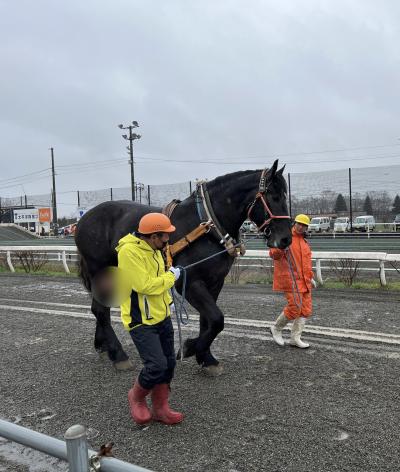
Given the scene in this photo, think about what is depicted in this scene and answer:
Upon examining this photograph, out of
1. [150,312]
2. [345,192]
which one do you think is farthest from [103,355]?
[345,192]

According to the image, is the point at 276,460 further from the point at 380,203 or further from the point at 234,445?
the point at 380,203

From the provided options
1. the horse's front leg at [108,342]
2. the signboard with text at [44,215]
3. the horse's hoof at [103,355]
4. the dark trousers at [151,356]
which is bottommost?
the horse's hoof at [103,355]

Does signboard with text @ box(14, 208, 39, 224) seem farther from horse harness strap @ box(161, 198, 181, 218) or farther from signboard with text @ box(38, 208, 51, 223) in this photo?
horse harness strap @ box(161, 198, 181, 218)

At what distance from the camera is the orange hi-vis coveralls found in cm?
569

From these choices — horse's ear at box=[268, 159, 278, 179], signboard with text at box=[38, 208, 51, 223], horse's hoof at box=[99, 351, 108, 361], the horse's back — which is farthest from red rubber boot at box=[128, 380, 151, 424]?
signboard with text at box=[38, 208, 51, 223]

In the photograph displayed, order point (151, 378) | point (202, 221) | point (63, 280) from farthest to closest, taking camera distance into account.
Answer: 1. point (63, 280)
2. point (202, 221)
3. point (151, 378)

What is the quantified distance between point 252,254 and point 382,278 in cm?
304

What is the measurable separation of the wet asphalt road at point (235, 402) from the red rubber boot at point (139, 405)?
8 cm

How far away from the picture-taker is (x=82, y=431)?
168 cm

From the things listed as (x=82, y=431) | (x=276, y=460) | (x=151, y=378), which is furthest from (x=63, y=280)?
(x=82, y=431)

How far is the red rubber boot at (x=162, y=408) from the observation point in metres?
3.66

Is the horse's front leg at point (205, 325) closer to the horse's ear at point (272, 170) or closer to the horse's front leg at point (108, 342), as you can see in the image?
the horse's front leg at point (108, 342)

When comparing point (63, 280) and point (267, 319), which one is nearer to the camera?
point (267, 319)

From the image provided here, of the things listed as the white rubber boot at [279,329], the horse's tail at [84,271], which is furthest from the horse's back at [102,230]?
the white rubber boot at [279,329]
